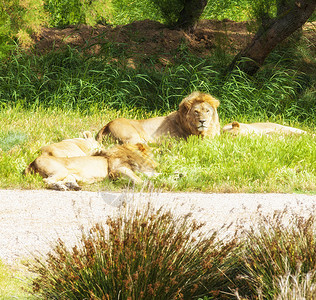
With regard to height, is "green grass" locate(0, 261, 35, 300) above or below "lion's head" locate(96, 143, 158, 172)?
above

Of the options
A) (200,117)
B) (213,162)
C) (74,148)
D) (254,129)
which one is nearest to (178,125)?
(200,117)

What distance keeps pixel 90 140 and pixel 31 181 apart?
6.59ft

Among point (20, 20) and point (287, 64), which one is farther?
point (287, 64)

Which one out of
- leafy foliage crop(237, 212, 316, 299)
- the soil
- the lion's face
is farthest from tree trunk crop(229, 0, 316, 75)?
leafy foliage crop(237, 212, 316, 299)

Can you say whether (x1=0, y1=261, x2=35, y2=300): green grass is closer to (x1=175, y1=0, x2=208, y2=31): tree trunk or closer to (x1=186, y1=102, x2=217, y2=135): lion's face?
(x1=186, y1=102, x2=217, y2=135): lion's face

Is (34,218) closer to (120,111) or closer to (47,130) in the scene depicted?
(47,130)

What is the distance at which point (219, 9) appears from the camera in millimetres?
22484

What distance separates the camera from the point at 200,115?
9.27 m

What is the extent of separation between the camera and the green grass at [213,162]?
725 centimetres

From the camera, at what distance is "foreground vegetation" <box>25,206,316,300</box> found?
3.36m

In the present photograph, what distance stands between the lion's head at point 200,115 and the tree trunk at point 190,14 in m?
6.80

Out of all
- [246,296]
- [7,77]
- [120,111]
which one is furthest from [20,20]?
Result: [246,296]

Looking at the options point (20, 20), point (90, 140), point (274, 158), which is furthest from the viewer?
point (20, 20)

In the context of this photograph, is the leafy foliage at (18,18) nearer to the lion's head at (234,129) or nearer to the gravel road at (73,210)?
the lion's head at (234,129)
